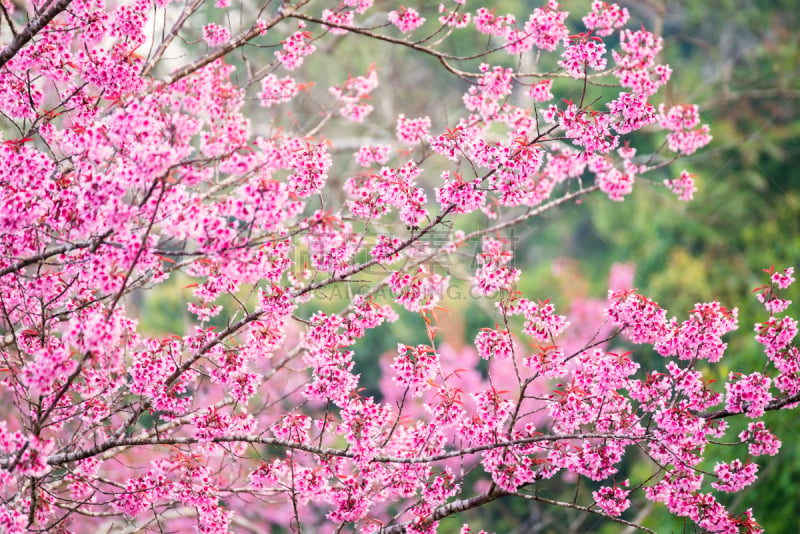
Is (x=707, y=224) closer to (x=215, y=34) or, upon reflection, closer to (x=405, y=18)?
(x=405, y=18)

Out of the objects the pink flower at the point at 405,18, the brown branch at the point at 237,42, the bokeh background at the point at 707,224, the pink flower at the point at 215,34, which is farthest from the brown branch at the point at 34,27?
the bokeh background at the point at 707,224

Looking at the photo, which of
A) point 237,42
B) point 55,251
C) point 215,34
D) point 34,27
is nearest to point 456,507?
point 55,251

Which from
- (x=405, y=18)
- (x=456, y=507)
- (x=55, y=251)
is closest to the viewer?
(x=55, y=251)

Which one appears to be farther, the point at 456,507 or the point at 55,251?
the point at 456,507

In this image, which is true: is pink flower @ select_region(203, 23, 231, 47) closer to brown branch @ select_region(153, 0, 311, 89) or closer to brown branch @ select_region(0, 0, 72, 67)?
brown branch @ select_region(153, 0, 311, 89)

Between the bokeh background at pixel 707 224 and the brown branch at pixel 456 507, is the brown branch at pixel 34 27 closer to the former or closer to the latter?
the brown branch at pixel 456 507

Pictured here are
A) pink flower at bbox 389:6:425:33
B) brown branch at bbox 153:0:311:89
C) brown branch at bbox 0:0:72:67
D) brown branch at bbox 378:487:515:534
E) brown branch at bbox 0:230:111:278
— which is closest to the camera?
brown branch at bbox 0:230:111:278

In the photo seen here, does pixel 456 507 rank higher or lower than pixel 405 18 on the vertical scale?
lower

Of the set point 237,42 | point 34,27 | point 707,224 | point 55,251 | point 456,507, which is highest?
point 707,224

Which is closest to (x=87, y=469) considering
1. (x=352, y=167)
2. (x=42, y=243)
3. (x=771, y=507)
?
(x=42, y=243)

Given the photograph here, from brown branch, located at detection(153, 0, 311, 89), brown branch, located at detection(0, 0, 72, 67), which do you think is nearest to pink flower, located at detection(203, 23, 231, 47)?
brown branch, located at detection(153, 0, 311, 89)

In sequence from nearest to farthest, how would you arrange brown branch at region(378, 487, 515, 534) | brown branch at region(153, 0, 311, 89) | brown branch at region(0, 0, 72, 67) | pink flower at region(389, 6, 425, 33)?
brown branch at region(0, 0, 72, 67)
brown branch at region(378, 487, 515, 534)
brown branch at region(153, 0, 311, 89)
pink flower at region(389, 6, 425, 33)

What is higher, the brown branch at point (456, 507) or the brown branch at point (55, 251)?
the brown branch at point (55, 251)

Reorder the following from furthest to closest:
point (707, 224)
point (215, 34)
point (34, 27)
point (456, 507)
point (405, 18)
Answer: point (707, 224) < point (215, 34) < point (405, 18) < point (456, 507) < point (34, 27)
